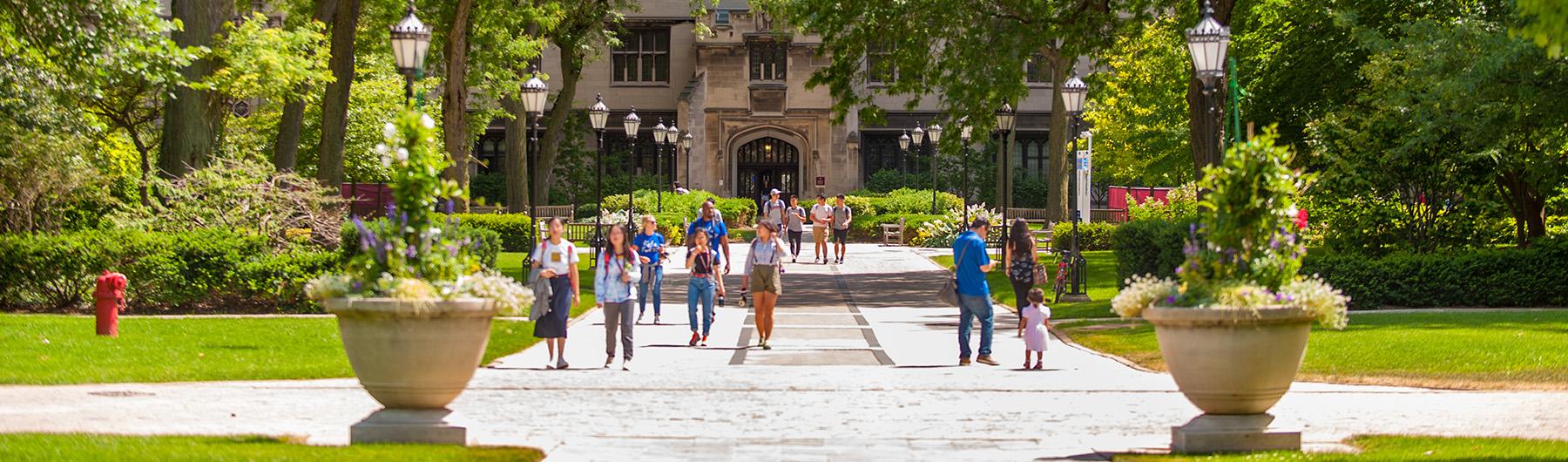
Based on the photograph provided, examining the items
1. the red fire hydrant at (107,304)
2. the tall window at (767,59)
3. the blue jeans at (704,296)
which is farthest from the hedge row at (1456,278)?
the tall window at (767,59)

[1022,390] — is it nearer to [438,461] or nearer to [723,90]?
[438,461]

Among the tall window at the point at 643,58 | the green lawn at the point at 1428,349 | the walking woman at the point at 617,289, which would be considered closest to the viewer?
the green lawn at the point at 1428,349

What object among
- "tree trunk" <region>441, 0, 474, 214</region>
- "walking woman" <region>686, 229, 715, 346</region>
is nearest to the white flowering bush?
"walking woman" <region>686, 229, 715, 346</region>

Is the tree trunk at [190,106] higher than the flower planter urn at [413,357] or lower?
higher

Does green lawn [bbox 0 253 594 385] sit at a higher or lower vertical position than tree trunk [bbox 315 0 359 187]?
lower

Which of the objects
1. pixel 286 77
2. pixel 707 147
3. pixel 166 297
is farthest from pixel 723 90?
pixel 166 297

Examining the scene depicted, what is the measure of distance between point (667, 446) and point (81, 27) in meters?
13.9

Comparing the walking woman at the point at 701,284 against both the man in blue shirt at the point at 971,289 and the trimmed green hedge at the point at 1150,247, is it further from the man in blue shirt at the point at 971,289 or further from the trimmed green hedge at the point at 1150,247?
the trimmed green hedge at the point at 1150,247

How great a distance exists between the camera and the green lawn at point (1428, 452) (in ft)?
34.9

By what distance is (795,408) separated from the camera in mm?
13711

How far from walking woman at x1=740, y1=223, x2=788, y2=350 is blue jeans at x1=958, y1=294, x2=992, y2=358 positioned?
96.5 inches

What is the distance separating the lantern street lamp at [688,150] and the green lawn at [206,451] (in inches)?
2005

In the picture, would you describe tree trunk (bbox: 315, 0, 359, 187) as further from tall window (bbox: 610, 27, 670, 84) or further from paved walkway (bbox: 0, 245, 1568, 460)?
tall window (bbox: 610, 27, 670, 84)

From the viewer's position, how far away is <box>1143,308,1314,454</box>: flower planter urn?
10719 millimetres
